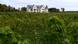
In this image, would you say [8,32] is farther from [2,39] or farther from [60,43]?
[60,43]

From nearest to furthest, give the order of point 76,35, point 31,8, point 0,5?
1. point 76,35
2. point 0,5
3. point 31,8

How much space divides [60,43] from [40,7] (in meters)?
72.6

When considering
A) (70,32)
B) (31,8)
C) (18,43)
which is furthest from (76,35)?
(31,8)

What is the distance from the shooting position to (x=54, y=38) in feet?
19.9

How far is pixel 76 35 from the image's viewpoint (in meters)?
7.11

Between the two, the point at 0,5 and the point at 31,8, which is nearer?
the point at 0,5

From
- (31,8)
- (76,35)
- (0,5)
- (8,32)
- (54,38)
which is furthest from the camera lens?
(31,8)

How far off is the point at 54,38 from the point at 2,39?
4.31 ft

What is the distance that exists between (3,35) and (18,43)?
0.28m

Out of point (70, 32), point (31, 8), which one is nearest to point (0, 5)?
point (31, 8)

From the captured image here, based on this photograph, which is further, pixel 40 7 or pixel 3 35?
pixel 40 7

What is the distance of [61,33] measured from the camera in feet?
20.2

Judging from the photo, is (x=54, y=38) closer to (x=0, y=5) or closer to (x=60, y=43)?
(x=60, y=43)

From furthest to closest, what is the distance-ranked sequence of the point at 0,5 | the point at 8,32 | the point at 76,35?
1. the point at 0,5
2. the point at 76,35
3. the point at 8,32
